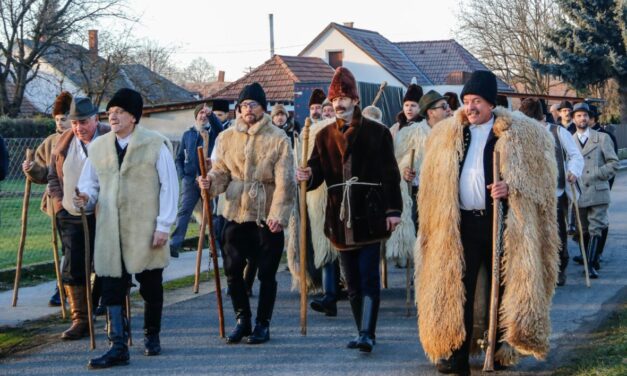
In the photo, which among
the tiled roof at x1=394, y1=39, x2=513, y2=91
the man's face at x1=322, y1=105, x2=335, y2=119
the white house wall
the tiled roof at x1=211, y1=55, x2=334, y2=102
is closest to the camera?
the man's face at x1=322, y1=105, x2=335, y2=119

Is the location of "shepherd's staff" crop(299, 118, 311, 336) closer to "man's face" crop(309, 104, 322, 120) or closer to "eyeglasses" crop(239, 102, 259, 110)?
"eyeglasses" crop(239, 102, 259, 110)

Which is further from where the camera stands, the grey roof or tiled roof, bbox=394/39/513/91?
tiled roof, bbox=394/39/513/91

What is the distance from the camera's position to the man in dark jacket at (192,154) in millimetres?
12078

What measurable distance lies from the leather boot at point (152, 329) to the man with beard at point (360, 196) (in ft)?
4.90

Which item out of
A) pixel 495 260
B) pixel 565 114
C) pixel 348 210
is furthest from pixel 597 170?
pixel 495 260

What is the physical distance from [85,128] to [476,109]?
11.5 feet

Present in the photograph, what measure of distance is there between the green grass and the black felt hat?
6.39 ft

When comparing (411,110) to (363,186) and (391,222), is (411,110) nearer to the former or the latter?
(363,186)

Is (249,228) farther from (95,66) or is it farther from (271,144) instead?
(95,66)

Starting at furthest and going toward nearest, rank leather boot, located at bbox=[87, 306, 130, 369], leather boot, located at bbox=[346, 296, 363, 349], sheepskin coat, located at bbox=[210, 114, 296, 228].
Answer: sheepskin coat, located at bbox=[210, 114, 296, 228] → leather boot, located at bbox=[346, 296, 363, 349] → leather boot, located at bbox=[87, 306, 130, 369]

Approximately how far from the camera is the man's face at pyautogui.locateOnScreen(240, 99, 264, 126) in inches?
313

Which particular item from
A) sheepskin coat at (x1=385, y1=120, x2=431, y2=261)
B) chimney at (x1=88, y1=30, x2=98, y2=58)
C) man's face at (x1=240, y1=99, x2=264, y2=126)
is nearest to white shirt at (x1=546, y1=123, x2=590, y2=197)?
sheepskin coat at (x1=385, y1=120, x2=431, y2=261)

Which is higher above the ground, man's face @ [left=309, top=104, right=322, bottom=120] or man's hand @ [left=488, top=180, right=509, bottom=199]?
man's face @ [left=309, top=104, right=322, bottom=120]

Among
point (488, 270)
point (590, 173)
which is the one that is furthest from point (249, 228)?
point (590, 173)
